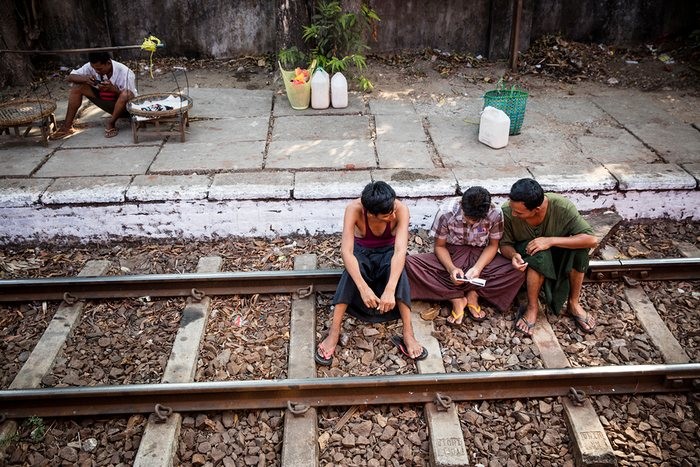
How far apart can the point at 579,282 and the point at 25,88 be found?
7.96 m

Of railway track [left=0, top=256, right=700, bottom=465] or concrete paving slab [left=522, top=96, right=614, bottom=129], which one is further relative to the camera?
concrete paving slab [left=522, top=96, right=614, bottom=129]

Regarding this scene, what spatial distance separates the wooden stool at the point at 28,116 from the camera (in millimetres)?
6344

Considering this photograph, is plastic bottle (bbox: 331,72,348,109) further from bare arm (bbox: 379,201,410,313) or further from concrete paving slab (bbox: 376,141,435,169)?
bare arm (bbox: 379,201,410,313)

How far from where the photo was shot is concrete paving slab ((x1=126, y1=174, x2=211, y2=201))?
5527mm

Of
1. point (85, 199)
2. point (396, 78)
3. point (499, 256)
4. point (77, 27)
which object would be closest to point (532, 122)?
point (396, 78)

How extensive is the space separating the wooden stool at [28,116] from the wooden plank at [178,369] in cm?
283

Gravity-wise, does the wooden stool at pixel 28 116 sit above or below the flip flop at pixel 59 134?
above

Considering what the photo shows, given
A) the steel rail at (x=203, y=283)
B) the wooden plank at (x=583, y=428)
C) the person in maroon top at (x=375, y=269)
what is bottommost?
the wooden plank at (x=583, y=428)

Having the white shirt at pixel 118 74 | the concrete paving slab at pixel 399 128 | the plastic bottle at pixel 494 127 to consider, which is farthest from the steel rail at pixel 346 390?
the white shirt at pixel 118 74

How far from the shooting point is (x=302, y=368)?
4148 mm

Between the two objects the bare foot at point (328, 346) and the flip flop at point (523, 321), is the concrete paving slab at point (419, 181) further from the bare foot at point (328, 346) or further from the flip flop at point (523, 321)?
the bare foot at point (328, 346)

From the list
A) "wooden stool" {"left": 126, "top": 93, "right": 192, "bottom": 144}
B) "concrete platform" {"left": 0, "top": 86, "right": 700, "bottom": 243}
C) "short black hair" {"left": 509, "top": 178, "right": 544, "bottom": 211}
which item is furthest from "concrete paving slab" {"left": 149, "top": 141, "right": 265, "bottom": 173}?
"short black hair" {"left": 509, "top": 178, "right": 544, "bottom": 211}

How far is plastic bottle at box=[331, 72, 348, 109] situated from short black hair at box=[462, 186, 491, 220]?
366 centimetres

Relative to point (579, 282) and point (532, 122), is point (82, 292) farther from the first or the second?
point (532, 122)
